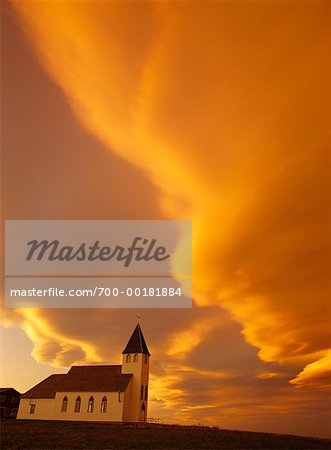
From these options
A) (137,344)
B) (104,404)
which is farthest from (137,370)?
(104,404)

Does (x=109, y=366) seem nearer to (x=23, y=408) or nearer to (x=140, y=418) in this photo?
(x=140, y=418)

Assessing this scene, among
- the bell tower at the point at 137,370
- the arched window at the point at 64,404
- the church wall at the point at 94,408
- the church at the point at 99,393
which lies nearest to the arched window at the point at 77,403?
the church at the point at 99,393

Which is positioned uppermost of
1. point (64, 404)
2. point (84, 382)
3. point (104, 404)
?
point (84, 382)

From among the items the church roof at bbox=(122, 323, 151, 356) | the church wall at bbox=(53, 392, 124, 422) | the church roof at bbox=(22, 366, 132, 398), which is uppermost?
the church roof at bbox=(122, 323, 151, 356)

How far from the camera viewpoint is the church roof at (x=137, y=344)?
67125 mm

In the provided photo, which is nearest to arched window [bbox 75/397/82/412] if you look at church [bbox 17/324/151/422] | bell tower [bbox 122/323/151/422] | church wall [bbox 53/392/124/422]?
church [bbox 17/324/151/422]

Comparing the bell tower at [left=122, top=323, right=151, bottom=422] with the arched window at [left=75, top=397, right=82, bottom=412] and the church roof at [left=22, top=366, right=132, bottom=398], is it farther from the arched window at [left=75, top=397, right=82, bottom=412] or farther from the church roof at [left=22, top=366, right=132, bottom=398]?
the arched window at [left=75, top=397, right=82, bottom=412]

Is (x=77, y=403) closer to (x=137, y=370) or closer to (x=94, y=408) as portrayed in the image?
(x=94, y=408)

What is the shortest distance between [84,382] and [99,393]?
13.4 ft

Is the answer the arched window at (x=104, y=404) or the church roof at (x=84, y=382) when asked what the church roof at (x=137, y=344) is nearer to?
the church roof at (x=84, y=382)

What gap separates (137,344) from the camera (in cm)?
6781

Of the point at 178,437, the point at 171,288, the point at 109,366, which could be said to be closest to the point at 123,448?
the point at 178,437

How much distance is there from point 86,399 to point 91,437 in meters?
29.1

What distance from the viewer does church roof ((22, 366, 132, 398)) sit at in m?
60.9
